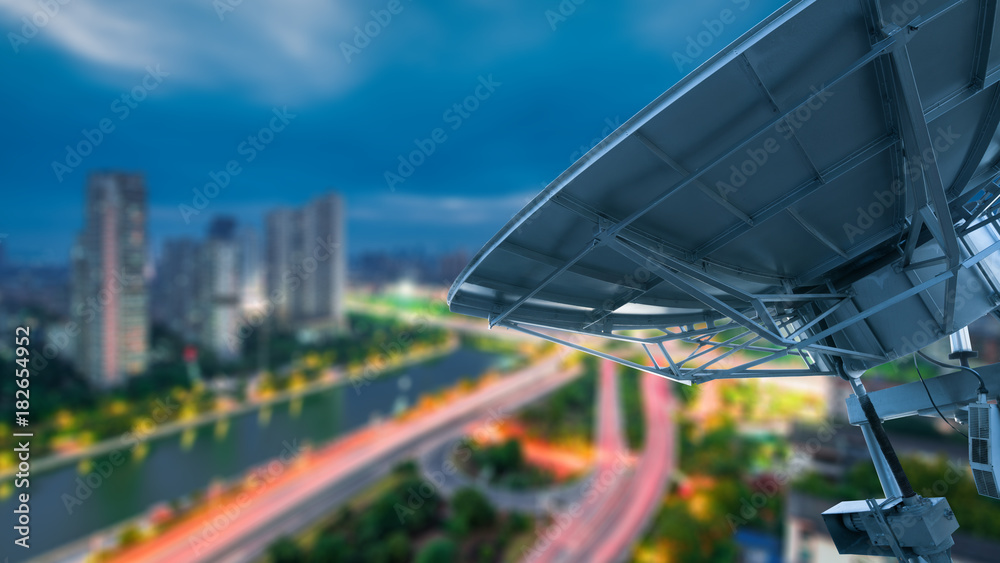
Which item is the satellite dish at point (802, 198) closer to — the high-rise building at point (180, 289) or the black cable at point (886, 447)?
the black cable at point (886, 447)

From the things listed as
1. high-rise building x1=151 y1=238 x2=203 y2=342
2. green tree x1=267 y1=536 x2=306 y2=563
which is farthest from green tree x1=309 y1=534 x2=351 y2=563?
high-rise building x1=151 y1=238 x2=203 y2=342

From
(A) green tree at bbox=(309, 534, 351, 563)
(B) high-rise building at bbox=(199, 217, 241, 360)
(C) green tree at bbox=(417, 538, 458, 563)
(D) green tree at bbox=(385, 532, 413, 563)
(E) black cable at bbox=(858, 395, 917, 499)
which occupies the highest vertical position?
(B) high-rise building at bbox=(199, 217, 241, 360)

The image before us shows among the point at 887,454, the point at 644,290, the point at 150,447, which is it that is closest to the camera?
the point at 887,454

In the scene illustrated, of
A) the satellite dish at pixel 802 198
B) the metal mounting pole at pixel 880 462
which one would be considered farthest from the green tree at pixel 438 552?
the metal mounting pole at pixel 880 462

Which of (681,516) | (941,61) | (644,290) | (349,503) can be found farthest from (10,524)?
(941,61)

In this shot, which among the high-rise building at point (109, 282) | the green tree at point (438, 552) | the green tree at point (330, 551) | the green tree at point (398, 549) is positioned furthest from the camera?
the high-rise building at point (109, 282)

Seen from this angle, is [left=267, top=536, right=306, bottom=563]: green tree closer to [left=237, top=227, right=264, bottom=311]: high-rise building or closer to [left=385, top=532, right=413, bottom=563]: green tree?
[left=385, top=532, right=413, bottom=563]: green tree

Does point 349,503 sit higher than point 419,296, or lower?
lower

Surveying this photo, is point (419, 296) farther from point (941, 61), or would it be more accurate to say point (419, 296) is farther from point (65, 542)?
point (941, 61)
